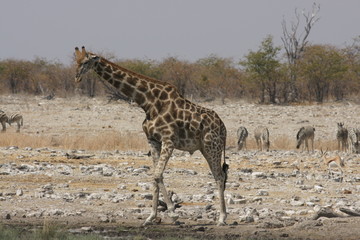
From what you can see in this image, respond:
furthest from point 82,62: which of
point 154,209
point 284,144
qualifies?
point 284,144

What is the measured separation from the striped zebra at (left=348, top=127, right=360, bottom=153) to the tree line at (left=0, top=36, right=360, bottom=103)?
67.4ft

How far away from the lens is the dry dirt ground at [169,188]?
446 inches

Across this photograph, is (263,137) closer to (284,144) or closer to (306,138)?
(306,138)

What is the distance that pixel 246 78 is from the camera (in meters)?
52.4

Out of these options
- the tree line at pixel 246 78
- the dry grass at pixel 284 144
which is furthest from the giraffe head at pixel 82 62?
the tree line at pixel 246 78

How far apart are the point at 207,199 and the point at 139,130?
62.1ft

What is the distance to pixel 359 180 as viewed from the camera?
17750 mm

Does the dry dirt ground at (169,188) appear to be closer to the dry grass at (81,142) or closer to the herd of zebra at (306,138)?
the dry grass at (81,142)

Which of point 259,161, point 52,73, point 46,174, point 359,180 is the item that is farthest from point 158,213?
point 52,73

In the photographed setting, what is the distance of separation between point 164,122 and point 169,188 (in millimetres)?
4343

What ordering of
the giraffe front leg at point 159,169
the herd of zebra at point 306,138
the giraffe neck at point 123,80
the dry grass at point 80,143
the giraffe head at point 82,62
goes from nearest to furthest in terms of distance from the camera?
the giraffe front leg at point 159,169, the giraffe head at point 82,62, the giraffe neck at point 123,80, the dry grass at point 80,143, the herd of zebra at point 306,138

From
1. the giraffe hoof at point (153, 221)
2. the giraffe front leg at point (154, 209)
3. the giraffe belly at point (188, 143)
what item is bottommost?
the giraffe hoof at point (153, 221)

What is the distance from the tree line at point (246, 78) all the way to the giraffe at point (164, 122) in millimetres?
36045

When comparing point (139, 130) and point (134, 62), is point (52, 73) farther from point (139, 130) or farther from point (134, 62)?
point (139, 130)
